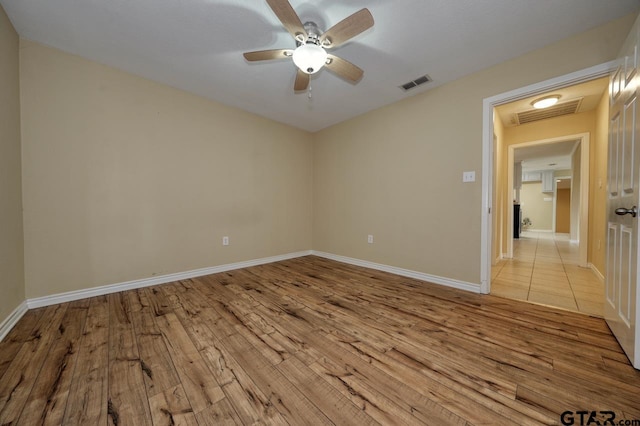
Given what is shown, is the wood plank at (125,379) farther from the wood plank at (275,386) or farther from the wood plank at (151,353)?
the wood plank at (275,386)

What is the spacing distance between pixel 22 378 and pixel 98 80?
261 cm

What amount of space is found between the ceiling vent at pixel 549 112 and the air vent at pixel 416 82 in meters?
1.94

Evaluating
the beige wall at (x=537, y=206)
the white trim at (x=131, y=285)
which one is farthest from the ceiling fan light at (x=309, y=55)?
the beige wall at (x=537, y=206)

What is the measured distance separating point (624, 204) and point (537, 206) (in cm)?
1014

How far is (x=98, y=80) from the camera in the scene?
91.8 inches

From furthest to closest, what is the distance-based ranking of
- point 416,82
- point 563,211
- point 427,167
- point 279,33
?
point 563,211, point 427,167, point 416,82, point 279,33

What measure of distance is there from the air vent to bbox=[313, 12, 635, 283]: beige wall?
212 millimetres

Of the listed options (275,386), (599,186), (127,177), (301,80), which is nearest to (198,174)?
(127,177)

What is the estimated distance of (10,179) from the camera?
180 centimetres

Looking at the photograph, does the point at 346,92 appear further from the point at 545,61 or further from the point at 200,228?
the point at 200,228

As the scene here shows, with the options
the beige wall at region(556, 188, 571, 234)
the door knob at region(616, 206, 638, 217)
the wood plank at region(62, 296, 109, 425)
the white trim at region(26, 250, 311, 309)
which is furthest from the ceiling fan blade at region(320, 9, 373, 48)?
the beige wall at region(556, 188, 571, 234)

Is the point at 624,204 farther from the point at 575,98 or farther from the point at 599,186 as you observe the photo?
the point at 575,98

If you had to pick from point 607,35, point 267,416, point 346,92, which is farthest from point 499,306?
point 346,92

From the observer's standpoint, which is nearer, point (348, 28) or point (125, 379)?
point (125, 379)
